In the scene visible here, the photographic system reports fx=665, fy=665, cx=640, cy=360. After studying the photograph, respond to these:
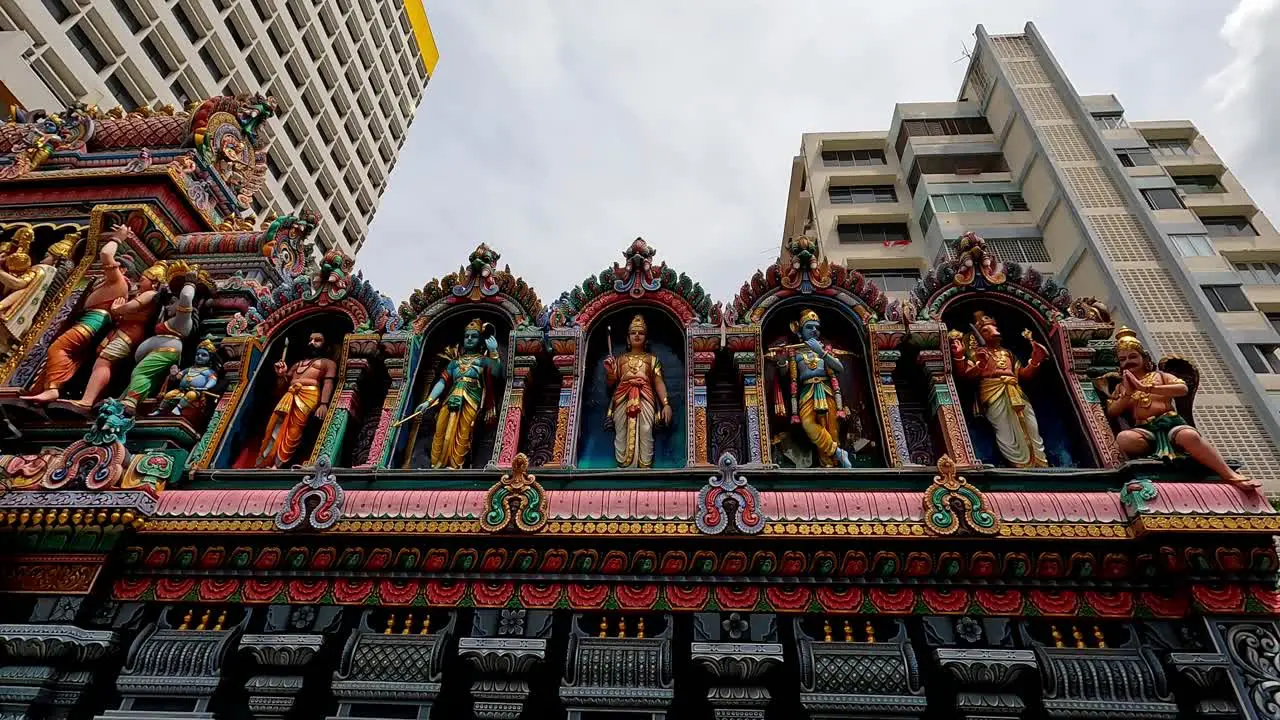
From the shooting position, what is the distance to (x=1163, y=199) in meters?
27.7

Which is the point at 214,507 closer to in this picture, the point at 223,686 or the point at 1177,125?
the point at 223,686

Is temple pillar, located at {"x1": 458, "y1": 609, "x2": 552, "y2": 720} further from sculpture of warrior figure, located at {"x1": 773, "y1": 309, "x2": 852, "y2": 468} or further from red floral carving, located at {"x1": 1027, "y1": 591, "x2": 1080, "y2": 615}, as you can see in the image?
red floral carving, located at {"x1": 1027, "y1": 591, "x2": 1080, "y2": 615}

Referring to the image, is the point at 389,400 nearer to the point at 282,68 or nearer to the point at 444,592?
the point at 444,592

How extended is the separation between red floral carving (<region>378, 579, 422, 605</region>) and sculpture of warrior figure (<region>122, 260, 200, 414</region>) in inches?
185

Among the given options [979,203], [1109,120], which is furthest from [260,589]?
[1109,120]

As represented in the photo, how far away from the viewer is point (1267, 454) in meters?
20.0

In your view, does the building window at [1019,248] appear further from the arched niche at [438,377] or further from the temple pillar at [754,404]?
the arched niche at [438,377]

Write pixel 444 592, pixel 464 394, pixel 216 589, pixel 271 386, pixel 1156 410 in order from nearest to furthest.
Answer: pixel 444 592 → pixel 216 589 → pixel 1156 410 → pixel 464 394 → pixel 271 386

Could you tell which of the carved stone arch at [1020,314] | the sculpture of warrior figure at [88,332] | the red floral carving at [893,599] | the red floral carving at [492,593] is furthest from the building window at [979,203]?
the sculpture of warrior figure at [88,332]

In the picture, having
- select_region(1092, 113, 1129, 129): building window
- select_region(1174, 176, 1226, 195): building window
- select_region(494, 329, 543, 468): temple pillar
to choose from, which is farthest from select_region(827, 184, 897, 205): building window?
select_region(494, 329, 543, 468): temple pillar

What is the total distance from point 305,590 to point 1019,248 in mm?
30876

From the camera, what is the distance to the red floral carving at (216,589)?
7.08m

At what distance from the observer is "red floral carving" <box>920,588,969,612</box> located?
6.48 m

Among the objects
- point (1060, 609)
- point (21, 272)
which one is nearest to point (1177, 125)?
point (1060, 609)
